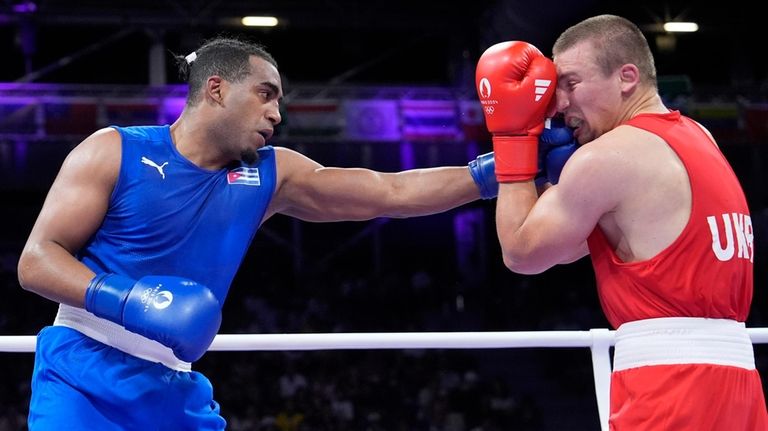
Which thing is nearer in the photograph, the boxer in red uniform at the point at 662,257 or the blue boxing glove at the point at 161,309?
the boxer in red uniform at the point at 662,257

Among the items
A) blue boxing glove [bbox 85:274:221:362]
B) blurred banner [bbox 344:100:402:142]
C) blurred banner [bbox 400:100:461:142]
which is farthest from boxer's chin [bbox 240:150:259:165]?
blurred banner [bbox 400:100:461:142]

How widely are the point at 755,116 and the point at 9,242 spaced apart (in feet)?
30.5

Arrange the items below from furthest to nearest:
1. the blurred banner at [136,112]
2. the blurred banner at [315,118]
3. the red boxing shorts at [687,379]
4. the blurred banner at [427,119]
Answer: the blurred banner at [427,119], the blurred banner at [315,118], the blurred banner at [136,112], the red boxing shorts at [687,379]

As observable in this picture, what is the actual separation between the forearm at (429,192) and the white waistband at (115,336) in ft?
2.75

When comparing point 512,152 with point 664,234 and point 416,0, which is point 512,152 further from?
point 416,0

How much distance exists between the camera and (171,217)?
249 centimetres

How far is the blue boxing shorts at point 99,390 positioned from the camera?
90.5 inches

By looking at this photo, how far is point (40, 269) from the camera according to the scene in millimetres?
2291

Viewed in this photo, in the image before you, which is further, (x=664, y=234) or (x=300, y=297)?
(x=300, y=297)

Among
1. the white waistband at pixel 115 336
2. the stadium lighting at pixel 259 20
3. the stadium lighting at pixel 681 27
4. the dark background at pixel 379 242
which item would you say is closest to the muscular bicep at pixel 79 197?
the white waistband at pixel 115 336

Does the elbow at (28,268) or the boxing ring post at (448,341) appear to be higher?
the elbow at (28,268)

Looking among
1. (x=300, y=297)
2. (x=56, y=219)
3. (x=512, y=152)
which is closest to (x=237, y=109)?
(x=56, y=219)

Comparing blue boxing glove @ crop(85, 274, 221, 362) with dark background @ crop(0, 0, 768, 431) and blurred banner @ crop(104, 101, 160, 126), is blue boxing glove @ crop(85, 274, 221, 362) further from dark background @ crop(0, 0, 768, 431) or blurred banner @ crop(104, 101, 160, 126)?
blurred banner @ crop(104, 101, 160, 126)

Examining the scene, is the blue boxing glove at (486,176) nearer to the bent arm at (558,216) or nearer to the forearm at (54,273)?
the bent arm at (558,216)
